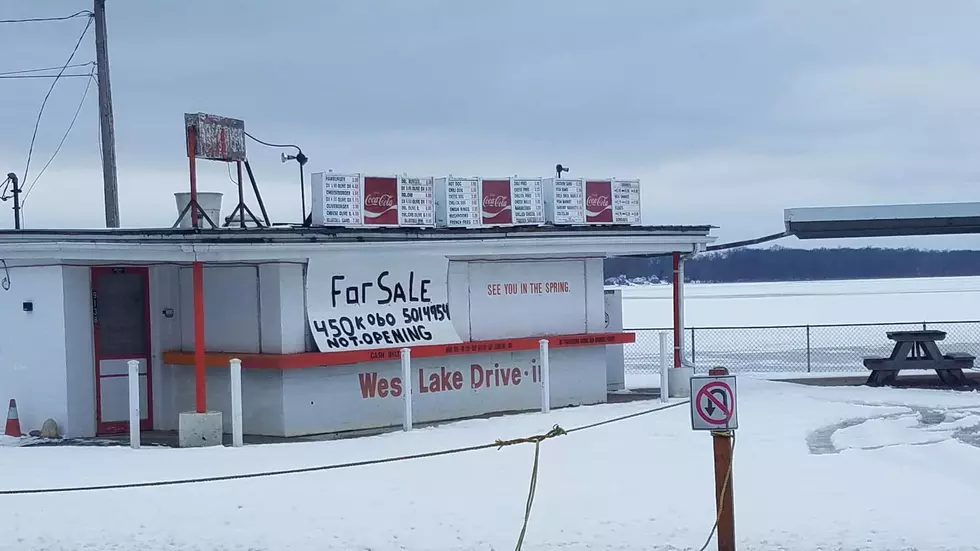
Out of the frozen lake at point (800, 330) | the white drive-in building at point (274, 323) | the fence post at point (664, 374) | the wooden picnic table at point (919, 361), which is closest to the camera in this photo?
the white drive-in building at point (274, 323)

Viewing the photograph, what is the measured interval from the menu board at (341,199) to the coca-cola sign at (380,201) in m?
0.15

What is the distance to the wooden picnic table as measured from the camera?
71.9 feet

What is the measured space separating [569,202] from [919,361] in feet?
25.1

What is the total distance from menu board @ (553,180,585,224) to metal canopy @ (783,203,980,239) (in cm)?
359

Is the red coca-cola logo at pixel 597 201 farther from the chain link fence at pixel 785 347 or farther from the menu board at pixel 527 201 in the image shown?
the chain link fence at pixel 785 347

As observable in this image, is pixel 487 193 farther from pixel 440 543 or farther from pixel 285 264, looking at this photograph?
pixel 440 543

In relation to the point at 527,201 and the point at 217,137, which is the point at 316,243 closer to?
the point at 217,137

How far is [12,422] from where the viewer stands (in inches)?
629

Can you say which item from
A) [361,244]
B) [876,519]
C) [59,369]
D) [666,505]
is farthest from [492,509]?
[59,369]

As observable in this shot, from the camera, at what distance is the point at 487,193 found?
18.9 m

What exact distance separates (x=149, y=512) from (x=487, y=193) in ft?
30.6

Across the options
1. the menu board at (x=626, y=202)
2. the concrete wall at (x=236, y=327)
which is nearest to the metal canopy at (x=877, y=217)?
the menu board at (x=626, y=202)

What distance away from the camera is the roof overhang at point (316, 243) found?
14648mm

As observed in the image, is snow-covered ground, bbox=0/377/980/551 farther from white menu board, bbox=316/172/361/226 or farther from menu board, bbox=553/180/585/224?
menu board, bbox=553/180/585/224
